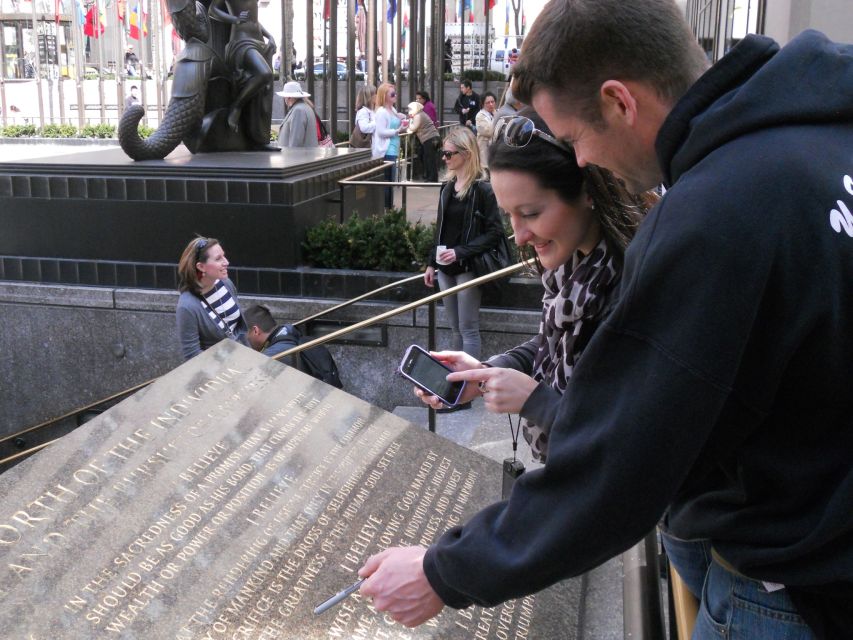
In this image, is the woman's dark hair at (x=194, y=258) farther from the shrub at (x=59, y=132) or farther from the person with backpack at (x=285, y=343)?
the shrub at (x=59, y=132)

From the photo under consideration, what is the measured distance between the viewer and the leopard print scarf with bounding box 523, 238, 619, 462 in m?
2.33

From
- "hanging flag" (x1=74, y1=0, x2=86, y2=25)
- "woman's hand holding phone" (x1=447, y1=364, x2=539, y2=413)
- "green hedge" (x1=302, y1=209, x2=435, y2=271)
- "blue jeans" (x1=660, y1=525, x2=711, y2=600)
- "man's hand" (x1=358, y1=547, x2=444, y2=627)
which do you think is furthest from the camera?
"hanging flag" (x1=74, y1=0, x2=86, y2=25)

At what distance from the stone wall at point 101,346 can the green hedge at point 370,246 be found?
46 centimetres

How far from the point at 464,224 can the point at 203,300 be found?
6.16 ft

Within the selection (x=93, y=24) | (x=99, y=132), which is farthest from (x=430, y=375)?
(x=93, y=24)

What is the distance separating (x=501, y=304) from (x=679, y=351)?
5.84 meters

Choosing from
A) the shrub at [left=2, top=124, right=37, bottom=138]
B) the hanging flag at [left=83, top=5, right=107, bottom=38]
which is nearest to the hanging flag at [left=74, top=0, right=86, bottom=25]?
the hanging flag at [left=83, top=5, right=107, bottom=38]

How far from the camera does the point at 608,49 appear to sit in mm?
1389

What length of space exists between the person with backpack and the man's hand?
14.5 ft

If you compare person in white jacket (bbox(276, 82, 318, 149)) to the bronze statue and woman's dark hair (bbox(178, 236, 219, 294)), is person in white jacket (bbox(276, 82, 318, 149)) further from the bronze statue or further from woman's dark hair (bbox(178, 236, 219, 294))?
woman's dark hair (bbox(178, 236, 219, 294))

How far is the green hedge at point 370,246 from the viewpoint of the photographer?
775 cm

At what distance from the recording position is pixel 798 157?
4.00 feet

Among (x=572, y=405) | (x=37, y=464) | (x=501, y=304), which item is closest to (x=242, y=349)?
(x=37, y=464)

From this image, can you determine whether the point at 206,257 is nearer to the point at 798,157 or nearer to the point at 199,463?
the point at 199,463
